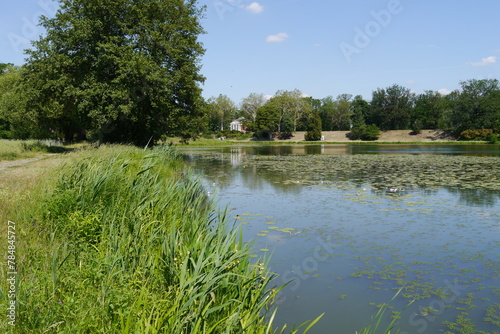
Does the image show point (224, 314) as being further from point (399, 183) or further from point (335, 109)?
point (335, 109)

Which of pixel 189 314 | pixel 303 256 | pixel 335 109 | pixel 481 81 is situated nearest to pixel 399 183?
pixel 303 256

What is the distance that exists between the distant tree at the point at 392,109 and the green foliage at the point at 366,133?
4.53 m

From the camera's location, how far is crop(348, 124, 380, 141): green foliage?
75000 mm

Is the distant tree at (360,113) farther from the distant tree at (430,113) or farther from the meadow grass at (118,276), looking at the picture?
the meadow grass at (118,276)

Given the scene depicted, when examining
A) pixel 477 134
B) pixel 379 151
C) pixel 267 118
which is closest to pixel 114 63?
pixel 379 151

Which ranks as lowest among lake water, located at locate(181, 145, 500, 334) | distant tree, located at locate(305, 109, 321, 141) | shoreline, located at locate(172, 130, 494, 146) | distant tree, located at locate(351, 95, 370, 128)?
lake water, located at locate(181, 145, 500, 334)

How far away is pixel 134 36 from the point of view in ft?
76.2

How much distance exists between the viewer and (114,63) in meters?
20.6

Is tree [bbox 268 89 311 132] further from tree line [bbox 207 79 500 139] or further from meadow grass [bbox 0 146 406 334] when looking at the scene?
meadow grass [bbox 0 146 406 334]

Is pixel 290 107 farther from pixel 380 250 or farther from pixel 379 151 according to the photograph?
pixel 380 250

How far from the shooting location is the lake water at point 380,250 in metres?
4.82

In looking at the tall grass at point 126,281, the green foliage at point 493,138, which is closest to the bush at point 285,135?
the green foliage at point 493,138

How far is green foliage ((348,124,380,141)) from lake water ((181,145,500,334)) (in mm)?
62838

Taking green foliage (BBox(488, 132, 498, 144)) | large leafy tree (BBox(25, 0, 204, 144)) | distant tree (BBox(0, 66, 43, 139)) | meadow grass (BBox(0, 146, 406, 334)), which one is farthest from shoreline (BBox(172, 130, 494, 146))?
meadow grass (BBox(0, 146, 406, 334))
